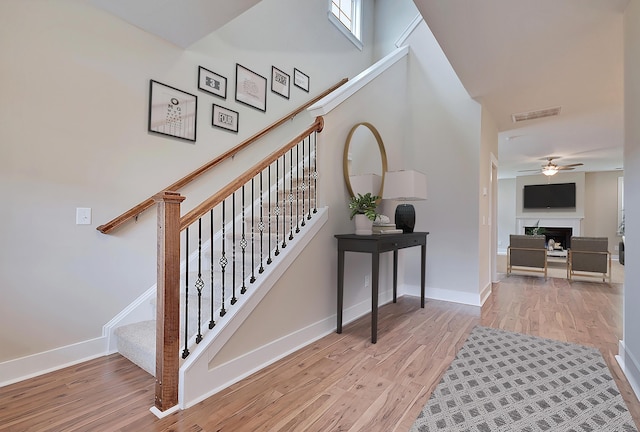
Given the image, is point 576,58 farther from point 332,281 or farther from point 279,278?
point 279,278

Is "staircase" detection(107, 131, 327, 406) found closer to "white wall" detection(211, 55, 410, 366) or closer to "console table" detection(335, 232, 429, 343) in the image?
"white wall" detection(211, 55, 410, 366)

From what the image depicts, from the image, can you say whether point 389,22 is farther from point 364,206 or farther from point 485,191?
point 364,206

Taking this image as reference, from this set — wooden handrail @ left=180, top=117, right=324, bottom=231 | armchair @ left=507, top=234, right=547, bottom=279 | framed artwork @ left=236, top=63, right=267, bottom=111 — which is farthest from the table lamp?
armchair @ left=507, top=234, right=547, bottom=279

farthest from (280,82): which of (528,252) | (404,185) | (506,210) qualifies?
(506,210)

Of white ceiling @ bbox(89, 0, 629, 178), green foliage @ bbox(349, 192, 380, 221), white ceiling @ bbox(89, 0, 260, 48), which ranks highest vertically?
white ceiling @ bbox(89, 0, 629, 178)

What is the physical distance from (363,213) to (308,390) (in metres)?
1.52

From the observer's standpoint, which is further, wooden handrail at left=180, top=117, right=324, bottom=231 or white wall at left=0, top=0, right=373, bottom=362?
white wall at left=0, top=0, right=373, bottom=362

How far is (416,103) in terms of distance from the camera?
453 centimetres

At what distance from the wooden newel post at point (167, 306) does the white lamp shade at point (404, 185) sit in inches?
91.7

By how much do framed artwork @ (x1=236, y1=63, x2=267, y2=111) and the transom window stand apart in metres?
1.97

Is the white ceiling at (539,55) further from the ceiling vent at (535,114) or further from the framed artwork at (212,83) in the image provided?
the framed artwork at (212,83)

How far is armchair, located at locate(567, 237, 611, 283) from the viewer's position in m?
5.29

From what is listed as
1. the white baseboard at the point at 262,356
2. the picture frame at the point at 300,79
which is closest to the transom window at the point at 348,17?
the picture frame at the point at 300,79

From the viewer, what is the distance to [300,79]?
4.19 meters
